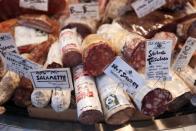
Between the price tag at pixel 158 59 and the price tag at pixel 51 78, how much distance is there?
A: 285 mm

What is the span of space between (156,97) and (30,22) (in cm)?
76

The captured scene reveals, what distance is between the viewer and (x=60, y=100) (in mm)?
1303

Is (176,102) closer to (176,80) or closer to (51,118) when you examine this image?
(176,80)

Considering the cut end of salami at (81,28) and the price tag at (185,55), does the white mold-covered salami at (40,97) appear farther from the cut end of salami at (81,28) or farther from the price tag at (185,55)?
the price tag at (185,55)

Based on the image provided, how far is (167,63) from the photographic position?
4.08ft

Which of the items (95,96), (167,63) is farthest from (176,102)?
(95,96)

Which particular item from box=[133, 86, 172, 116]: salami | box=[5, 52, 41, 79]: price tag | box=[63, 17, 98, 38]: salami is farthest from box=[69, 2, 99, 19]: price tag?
box=[133, 86, 172, 116]: salami

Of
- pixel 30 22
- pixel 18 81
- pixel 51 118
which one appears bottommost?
pixel 51 118

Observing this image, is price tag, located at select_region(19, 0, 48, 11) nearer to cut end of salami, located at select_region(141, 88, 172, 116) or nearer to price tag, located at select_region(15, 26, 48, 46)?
price tag, located at select_region(15, 26, 48, 46)

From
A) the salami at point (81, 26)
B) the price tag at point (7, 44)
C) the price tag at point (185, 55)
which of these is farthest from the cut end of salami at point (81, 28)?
the price tag at point (185, 55)

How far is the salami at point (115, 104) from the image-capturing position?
1.26 metres

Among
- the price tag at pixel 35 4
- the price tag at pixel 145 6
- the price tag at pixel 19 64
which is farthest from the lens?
the price tag at pixel 35 4

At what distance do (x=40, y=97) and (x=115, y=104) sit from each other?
28 cm

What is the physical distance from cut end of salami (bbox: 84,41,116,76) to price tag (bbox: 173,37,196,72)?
254mm
